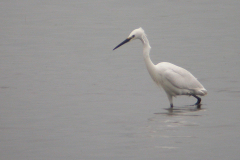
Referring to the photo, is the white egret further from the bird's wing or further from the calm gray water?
the calm gray water

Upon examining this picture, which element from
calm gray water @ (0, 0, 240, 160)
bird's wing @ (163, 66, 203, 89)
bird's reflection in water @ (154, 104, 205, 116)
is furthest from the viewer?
bird's wing @ (163, 66, 203, 89)

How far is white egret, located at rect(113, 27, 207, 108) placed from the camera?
12984 mm

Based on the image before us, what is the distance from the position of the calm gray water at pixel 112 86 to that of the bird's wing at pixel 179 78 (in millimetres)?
548

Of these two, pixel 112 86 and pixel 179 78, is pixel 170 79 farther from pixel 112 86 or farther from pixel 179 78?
pixel 112 86

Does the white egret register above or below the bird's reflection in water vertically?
above

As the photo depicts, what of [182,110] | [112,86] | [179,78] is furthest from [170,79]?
[112,86]

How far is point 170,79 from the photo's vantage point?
12.9 m

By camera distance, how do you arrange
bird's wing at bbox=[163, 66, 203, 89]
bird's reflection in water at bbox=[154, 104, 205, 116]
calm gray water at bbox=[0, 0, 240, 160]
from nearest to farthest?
calm gray water at bbox=[0, 0, 240, 160] < bird's reflection in water at bbox=[154, 104, 205, 116] < bird's wing at bbox=[163, 66, 203, 89]

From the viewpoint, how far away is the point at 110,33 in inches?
1044

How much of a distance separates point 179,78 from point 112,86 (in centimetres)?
315

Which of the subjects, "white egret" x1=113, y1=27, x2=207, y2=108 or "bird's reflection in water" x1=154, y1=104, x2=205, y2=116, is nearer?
"bird's reflection in water" x1=154, y1=104, x2=205, y2=116

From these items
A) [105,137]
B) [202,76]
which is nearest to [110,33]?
[202,76]

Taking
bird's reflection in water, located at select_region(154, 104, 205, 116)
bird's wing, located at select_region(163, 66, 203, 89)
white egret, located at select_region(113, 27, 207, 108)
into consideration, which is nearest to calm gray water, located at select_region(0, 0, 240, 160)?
bird's reflection in water, located at select_region(154, 104, 205, 116)

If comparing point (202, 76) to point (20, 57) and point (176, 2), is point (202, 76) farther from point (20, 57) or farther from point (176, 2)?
point (176, 2)
